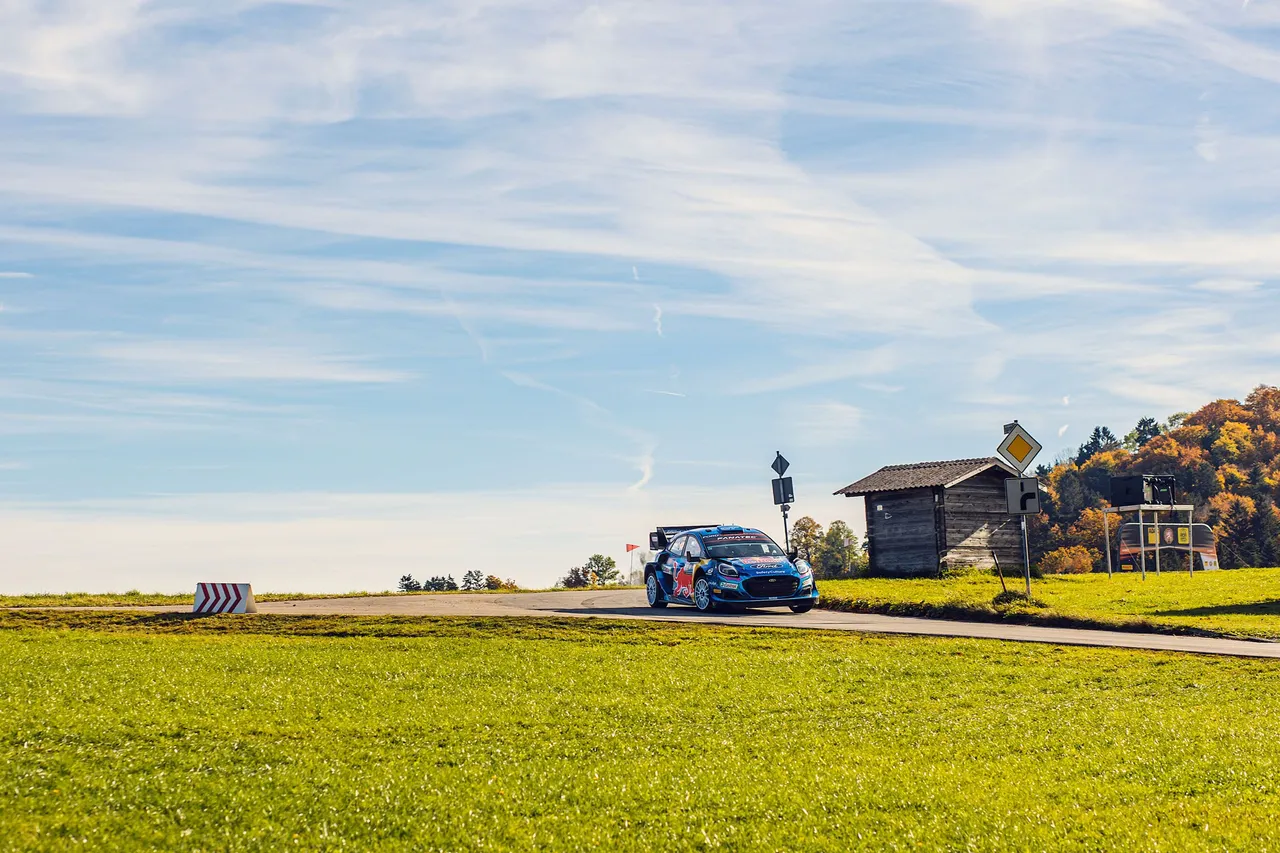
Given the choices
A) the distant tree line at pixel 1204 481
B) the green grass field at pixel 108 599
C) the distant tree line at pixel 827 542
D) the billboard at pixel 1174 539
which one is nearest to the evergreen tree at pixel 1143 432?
the distant tree line at pixel 1204 481

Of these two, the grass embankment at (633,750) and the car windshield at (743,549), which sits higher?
the car windshield at (743,549)

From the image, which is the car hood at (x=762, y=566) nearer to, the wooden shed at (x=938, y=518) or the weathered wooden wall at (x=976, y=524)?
the wooden shed at (x=938, y=518)

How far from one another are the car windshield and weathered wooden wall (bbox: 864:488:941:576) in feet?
58.1

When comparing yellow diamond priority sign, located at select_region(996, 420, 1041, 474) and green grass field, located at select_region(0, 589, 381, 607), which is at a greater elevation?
yellow diamond priority sign, located at select_region(996, 420, 1041, 474)

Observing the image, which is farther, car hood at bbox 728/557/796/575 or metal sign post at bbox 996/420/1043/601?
car hood at bbox 728/557/796/575

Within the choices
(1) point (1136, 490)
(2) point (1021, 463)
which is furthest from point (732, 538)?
(1) point (1136, 490)

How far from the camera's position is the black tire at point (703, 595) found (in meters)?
30.3

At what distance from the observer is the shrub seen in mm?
91875

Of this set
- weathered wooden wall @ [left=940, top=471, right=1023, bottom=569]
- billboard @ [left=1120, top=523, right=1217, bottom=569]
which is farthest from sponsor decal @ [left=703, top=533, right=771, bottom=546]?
billboard @ [left=1120, top=523, right=1217, bottom=569]

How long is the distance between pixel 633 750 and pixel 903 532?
3859 cm

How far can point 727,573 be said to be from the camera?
1179 inches

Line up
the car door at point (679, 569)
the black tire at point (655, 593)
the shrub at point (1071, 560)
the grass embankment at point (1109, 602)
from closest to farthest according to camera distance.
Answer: the grass embankment at point (1109, 602) → the car door at point (679, 569) → the black tire at point (655, 593) → the shrub at point (1071, 560)

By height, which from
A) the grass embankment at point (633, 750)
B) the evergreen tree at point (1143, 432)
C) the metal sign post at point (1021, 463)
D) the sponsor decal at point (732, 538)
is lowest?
the grass embankment at point (633, 750)

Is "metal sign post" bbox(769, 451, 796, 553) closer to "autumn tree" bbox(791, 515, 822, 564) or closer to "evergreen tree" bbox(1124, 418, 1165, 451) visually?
"autumn tree" bbox(791, 515, 822, 564)
